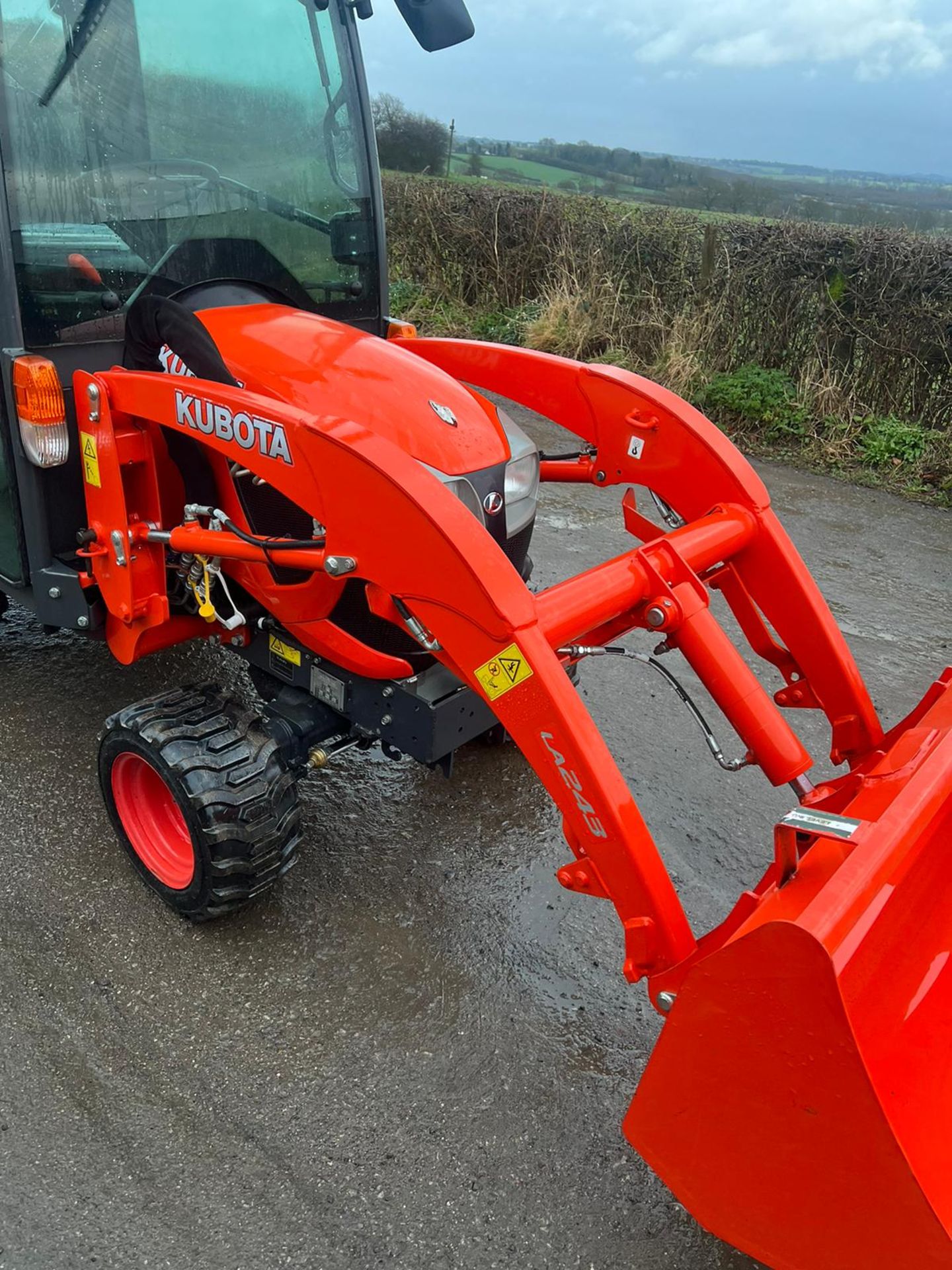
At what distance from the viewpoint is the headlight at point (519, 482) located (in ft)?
8.21

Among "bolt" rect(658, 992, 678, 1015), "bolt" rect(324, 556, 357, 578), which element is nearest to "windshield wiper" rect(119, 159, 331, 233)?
"bolt" rect(324, 556, 357, 578)

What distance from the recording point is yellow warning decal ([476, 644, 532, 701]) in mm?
1929

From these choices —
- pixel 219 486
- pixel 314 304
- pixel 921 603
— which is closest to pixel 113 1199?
pixel 219 486

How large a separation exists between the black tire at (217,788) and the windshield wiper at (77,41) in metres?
1.58

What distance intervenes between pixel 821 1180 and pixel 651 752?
6.81ft

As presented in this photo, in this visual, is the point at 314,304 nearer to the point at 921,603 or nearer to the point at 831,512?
the point at 921,603

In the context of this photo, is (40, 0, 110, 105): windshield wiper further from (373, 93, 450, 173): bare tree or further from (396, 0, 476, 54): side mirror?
(373, 93, 450, 173): bare tree

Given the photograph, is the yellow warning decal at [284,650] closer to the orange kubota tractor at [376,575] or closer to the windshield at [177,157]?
the orange kubota tractor at [376,575]

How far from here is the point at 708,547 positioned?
95.4 inches

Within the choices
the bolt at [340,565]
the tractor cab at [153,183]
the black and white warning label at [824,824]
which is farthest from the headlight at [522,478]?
the black and white warning label at [824,824]

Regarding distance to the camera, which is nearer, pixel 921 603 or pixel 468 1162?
pixel 468 1162

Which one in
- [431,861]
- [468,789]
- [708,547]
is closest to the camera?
[708,547]

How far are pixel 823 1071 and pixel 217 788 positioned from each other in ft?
4.88

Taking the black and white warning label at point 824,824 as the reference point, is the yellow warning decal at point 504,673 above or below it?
above
